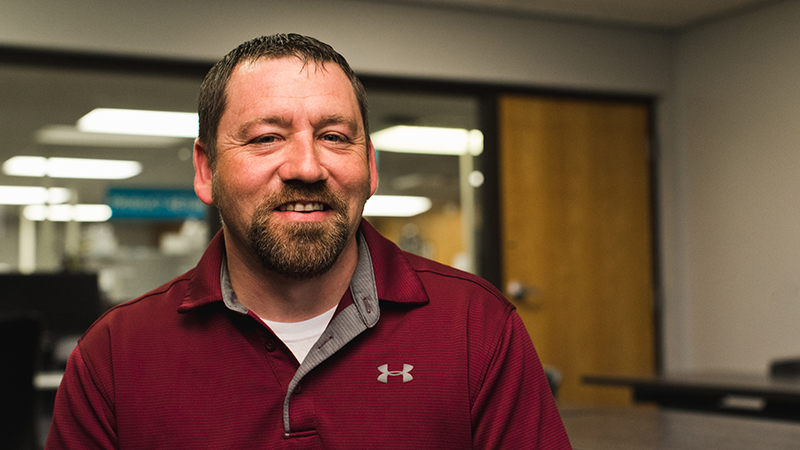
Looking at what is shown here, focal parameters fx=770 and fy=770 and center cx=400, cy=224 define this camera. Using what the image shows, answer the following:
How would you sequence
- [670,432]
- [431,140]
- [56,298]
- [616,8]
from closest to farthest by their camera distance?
[670,432], [56,298], [616,8], [431,140]

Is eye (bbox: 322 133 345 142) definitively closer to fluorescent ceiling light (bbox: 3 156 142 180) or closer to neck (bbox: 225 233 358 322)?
neck (bbox: 225 233 358 322)

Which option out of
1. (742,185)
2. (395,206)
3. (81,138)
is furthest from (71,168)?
(742,185)

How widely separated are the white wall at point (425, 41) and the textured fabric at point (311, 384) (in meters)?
2.73

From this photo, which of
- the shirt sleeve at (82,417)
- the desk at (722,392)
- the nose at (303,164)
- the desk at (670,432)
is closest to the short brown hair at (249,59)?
the nose at (303,164)

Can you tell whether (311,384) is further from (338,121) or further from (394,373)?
(338,121)

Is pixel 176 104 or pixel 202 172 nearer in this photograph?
pixel 202 172

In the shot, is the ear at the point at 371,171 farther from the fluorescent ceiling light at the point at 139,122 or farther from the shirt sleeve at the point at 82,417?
the fluorescent ceiling light at the point at 139,122

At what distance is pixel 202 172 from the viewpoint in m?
1.30

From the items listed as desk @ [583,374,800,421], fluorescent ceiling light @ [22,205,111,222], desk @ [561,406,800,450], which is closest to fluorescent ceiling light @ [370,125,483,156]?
fluorescent ceiling light @ [22,205,111,222]

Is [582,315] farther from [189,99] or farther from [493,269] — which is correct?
[189,99]

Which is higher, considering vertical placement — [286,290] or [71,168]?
[71,168]

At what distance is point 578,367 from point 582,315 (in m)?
0.30

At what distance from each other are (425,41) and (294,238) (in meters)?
3.13

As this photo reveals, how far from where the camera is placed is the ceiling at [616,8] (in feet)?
13.5
